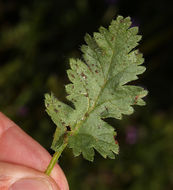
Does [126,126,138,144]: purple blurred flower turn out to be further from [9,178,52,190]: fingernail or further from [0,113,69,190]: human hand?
[9,178,52,190]: fingernail

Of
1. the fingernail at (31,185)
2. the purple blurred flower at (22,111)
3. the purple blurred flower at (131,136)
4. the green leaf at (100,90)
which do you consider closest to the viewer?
the green leaf at (100,90)

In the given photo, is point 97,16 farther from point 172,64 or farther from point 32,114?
point 32,114

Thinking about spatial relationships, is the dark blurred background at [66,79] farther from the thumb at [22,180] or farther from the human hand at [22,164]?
the thumb at [22,180]

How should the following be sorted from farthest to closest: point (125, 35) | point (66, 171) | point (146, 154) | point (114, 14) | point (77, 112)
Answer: point (114, 14), point (146, 154), point (66, 171), point (77, 112), point (125, 35)

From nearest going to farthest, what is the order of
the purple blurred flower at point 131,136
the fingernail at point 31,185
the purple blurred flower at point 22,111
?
the fingernail at point 31,185 < the purple blurred flower at point 22,111 < the purple blurred flower at point 131,136

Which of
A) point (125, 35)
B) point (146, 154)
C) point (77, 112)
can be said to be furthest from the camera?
point (146, 154)

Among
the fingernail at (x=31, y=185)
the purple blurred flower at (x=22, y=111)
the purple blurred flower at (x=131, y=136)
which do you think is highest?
the purple blurred flower at (x=22, y=111)

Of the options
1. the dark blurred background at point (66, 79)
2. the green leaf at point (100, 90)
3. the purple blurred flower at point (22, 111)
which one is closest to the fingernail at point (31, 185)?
the green leaf at point (100, 90)

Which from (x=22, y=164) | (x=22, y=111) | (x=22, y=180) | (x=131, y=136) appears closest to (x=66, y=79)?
(x=22, y=111)

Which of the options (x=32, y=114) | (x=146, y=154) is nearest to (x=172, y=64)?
(x=146, y=154)
